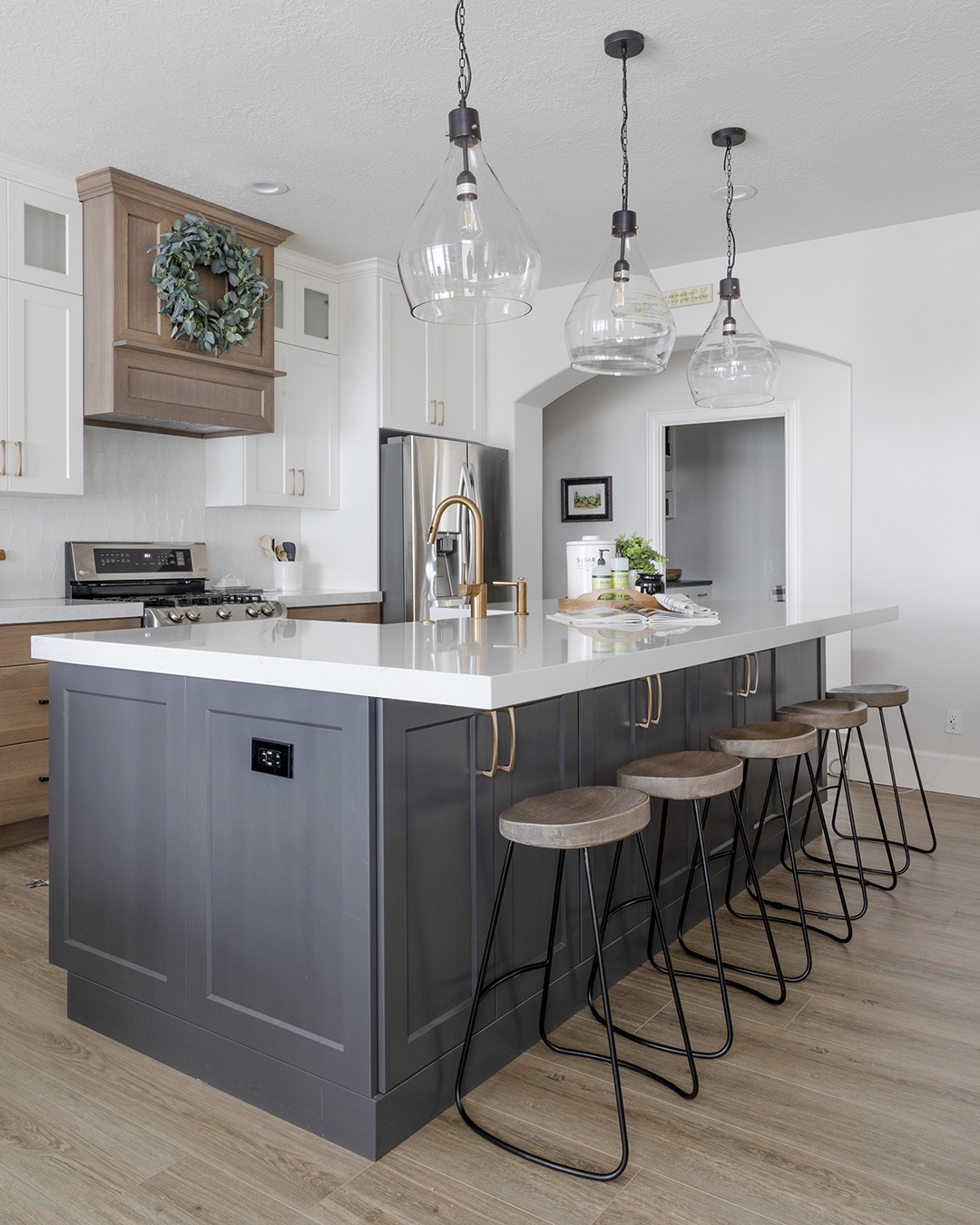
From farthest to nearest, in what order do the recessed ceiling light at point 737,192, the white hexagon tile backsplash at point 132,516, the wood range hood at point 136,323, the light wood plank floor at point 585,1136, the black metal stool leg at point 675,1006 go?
the white hexagon tile backsplash at point 132,516 < the recessed ceiling light at point 737,192 < the wood range hood at point 136,323 < the black metal stool leg at point 675,1006 < the light wood plank floor at point 585,1136

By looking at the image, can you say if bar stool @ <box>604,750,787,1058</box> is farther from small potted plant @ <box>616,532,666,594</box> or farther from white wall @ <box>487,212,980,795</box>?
white wall @ <box>487,212,980,795</box>

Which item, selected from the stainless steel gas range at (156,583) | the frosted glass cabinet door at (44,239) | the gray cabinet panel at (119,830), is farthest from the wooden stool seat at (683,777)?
the frosted glass cabinet door at (44,239)

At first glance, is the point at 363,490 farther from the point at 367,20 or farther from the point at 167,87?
the point at 367,20

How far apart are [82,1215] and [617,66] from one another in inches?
133

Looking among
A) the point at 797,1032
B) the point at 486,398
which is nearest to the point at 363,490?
the point at 486,398

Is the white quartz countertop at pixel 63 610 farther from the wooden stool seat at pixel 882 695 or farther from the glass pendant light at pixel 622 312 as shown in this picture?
the wooden stool seat at pixel 882 695

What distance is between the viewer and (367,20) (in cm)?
287

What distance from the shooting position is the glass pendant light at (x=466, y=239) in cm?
207

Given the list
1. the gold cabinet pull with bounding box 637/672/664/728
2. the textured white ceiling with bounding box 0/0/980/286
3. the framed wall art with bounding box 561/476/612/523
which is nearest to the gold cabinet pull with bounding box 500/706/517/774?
the gold cabinet pull with bounding box 637/672/664/728

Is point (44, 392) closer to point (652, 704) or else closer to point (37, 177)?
point (37, 177)

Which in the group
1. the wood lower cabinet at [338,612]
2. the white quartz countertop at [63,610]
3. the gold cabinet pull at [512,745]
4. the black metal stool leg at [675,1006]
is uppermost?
the white quartz countertop at [63,610]

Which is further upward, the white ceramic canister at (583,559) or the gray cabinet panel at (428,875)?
the white ceramic canister at (583,559)

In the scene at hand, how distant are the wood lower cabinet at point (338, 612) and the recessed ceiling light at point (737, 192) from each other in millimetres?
2599

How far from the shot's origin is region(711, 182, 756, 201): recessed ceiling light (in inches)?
163
